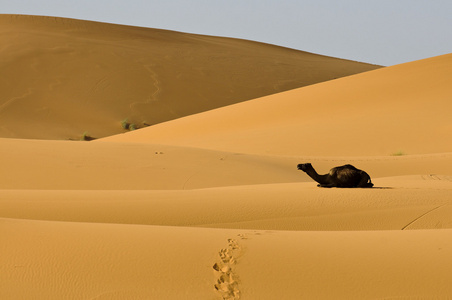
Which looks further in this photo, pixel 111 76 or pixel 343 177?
pixel 111 76

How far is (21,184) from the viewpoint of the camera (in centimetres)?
1327

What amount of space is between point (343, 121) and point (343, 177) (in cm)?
1779

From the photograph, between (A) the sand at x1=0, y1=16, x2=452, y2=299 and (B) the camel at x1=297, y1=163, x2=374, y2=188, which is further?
(B) the camel at x1=297, y1=163, x2=374, y2=188

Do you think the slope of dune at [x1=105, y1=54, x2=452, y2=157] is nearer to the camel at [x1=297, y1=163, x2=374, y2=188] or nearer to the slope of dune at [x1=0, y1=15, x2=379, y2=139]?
the slope of dune at [x1=0, y1=15, x2=379, y2=139]

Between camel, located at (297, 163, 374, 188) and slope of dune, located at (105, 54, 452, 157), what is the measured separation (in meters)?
12.5

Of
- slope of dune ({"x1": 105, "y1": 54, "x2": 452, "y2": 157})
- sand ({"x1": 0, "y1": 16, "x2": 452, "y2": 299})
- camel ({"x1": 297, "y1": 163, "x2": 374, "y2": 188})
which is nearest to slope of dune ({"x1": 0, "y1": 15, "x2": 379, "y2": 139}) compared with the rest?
slope of dune ({"x1": 105, "y1": 54, "x2": 452, "y2": 157})

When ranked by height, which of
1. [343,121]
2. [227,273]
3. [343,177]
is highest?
Answer: [343,121]

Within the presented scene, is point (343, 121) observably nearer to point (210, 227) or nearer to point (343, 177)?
point (343, 177)

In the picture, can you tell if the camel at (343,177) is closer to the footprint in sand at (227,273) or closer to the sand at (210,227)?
the sand at (210,227)

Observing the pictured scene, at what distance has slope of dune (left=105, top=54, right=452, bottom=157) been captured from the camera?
23.7 m

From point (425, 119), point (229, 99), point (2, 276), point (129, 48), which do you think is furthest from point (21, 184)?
point (129, 48)

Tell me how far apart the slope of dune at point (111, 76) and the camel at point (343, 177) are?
29.5 m

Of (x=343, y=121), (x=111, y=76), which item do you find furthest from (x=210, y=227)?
(x=111, y=76)

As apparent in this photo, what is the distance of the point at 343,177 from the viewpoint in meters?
10.0
